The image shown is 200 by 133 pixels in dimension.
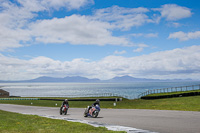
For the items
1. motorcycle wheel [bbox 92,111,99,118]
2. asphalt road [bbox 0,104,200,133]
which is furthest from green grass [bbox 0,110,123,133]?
motorcycle wheel [bbox 92,111,99,118]

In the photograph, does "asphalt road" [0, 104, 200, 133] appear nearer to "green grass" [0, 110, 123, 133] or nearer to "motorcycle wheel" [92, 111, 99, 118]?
"motorcycle wheel" [92, 111, 99, 118]

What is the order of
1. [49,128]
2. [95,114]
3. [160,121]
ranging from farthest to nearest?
[95,114] → [160,121] → [49,128]

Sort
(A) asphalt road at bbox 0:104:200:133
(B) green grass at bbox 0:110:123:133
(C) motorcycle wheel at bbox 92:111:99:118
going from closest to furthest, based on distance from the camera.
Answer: (B) green grass at bbox 0:110:123:133
(A) asphalt road at bbox 0:104:200:133
(C) motorcycle wheel at bbox 92:111:99:118

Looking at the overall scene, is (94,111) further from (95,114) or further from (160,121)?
(160,121)

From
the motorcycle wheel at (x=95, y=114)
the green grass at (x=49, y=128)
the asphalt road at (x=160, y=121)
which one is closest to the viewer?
the green grass at (x=49, y=128)

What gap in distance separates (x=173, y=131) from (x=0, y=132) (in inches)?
304

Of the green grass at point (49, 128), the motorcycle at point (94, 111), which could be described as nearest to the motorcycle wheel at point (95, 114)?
the motorcycle at point (94, 111)

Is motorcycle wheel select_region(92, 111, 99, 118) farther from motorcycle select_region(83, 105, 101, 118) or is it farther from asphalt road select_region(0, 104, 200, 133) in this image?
asphalt road select_region(0, 104, 200, 133)

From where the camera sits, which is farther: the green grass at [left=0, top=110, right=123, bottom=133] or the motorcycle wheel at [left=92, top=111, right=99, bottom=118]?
the motorcycle wheel at [left=92, top=111, right=99, bottom=118]

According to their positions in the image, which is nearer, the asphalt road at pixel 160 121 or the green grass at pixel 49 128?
the green grass at pixel 49 128

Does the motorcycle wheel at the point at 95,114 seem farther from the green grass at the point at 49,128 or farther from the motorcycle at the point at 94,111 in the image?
the green grass at the point at 49,128

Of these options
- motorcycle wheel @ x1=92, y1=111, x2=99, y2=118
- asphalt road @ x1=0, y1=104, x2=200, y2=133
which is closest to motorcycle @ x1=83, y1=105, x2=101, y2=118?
motorcycle wheel @ x1=92, y1=111, x2=99, y2=118

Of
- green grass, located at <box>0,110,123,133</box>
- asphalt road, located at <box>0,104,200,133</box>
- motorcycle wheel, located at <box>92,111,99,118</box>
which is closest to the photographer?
green grass, located at <box>0,110,123,133</box>

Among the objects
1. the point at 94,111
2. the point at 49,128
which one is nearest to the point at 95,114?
the point at 94,111
